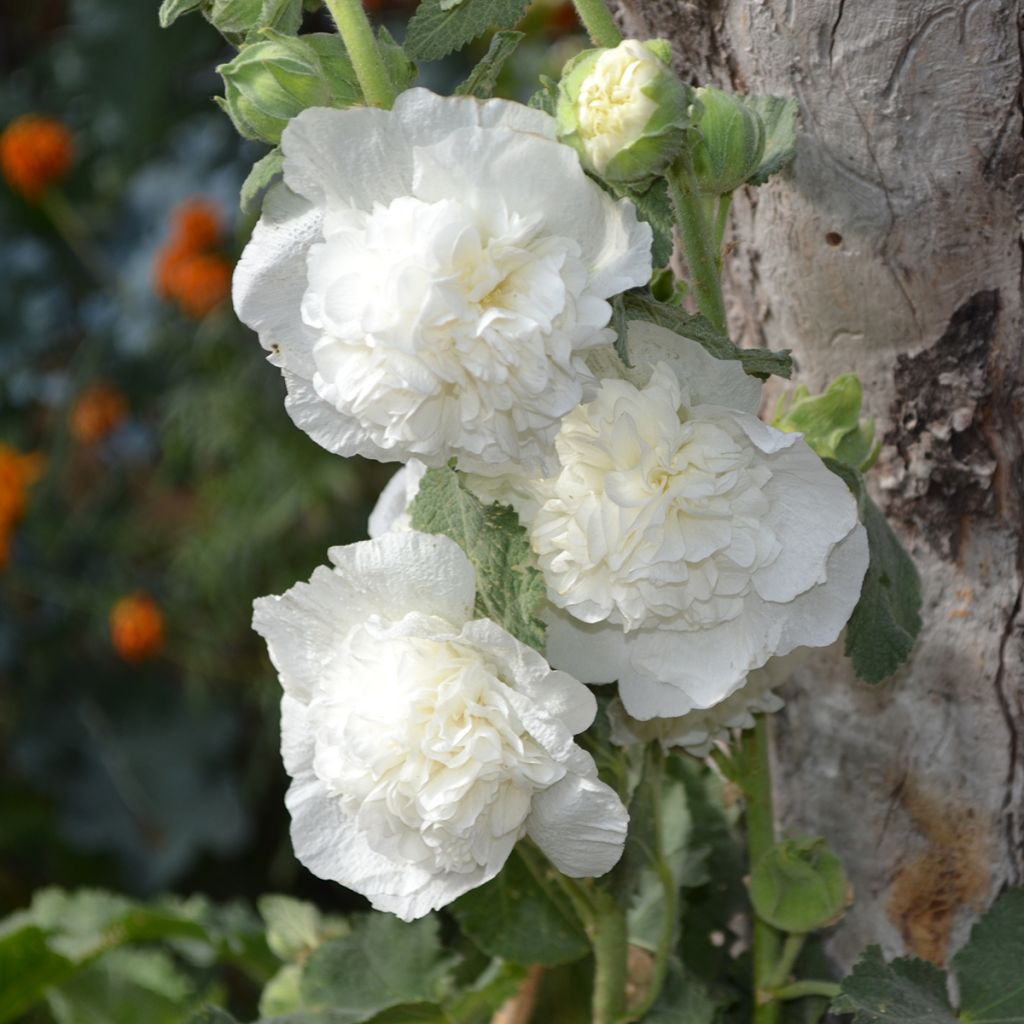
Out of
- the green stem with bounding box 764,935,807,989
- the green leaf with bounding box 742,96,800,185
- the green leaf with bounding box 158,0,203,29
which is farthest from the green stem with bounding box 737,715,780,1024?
the green leaf with bounding box 158,0,203,29

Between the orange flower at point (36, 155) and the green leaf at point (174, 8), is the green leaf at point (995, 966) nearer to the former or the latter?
the green leaf at point (174, 8)

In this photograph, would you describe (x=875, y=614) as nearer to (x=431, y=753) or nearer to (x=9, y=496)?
(x=431, y=753)

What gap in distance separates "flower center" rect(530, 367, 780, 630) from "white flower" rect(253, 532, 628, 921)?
3cm

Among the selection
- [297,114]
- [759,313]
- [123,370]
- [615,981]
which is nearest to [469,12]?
[297,114]

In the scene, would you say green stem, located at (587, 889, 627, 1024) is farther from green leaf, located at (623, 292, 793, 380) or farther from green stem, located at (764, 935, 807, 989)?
green leaf, located at (623, 292, 793, 380)

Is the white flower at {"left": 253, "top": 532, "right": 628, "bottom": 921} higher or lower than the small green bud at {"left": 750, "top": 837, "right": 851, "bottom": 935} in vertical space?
higher

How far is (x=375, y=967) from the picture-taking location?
2.30 ft

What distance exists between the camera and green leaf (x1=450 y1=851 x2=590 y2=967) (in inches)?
25.8

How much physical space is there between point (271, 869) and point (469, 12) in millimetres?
1467

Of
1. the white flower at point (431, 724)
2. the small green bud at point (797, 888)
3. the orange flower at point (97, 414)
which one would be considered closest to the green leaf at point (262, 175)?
the white flower at point (431, 724)

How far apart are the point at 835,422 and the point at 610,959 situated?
0.85 ft

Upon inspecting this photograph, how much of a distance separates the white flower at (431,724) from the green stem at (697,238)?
0.12 m

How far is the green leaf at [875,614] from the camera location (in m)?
0.49

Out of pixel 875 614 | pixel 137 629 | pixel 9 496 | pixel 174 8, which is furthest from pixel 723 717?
pixel 9 496
